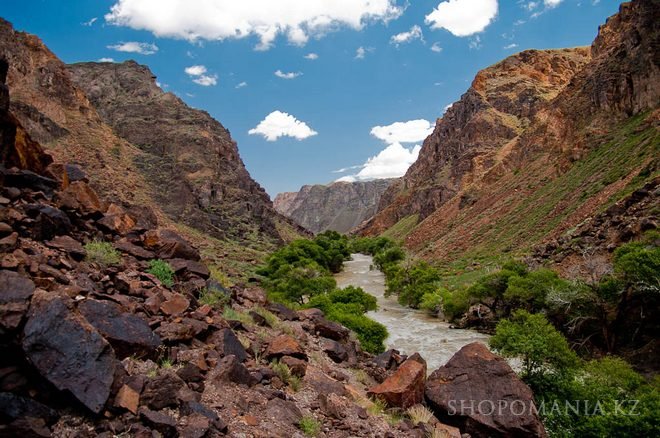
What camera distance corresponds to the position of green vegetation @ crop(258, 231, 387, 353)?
2183 centimetres

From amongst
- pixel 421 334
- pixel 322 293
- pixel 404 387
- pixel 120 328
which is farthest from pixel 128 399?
pixel 322 293

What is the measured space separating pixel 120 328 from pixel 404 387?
6564mm

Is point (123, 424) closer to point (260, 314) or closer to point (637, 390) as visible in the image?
point (260, 314)

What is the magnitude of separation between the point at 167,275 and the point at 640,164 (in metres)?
44.8

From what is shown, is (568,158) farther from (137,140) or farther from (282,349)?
(137,140)

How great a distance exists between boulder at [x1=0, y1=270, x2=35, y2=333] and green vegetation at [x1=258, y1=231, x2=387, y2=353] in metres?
16.5

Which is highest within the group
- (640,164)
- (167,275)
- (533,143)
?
(533,143)

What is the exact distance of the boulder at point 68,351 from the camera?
4.57 metres

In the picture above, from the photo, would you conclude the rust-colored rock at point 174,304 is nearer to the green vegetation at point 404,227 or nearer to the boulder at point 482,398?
the boulder at point 482,398

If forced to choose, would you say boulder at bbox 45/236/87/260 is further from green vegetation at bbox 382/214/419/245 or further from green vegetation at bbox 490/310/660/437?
green vegetation at bbox 382/214/419/245

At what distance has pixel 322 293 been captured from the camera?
35.8m

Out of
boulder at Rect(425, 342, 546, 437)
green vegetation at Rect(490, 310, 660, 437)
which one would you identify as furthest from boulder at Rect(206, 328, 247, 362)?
green vegetation at Rect(490, 310, 660, 437)

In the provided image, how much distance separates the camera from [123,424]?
4.62 m

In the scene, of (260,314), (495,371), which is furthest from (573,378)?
(260,314)
